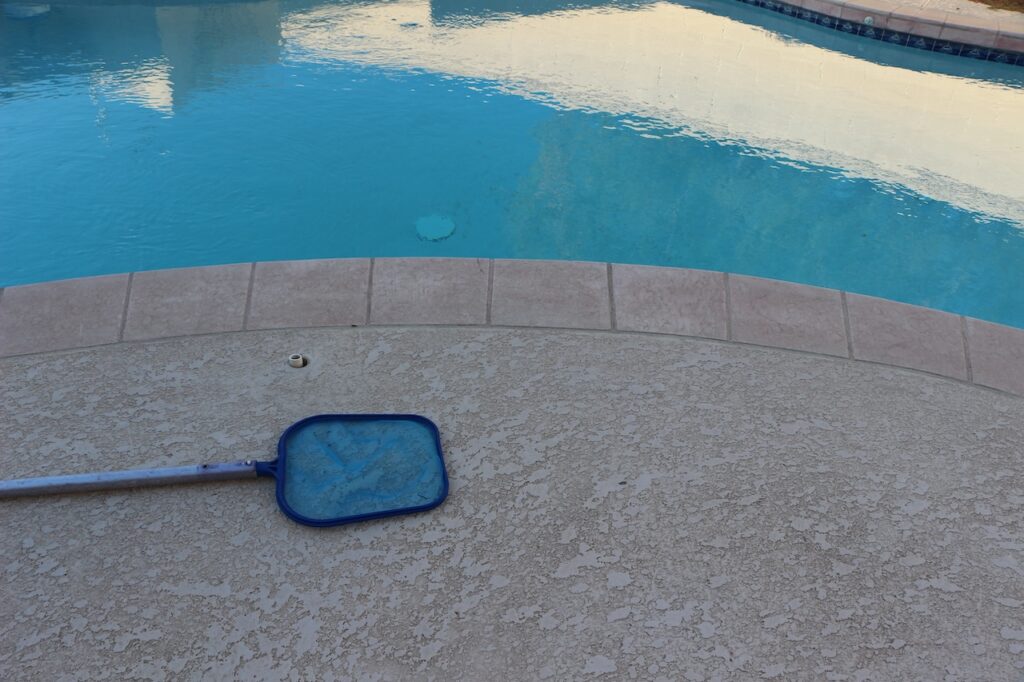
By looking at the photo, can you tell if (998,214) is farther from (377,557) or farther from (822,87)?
(377,557)

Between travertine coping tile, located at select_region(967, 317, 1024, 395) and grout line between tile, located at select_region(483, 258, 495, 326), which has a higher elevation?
grout line between tile, located at select_region(483, 258, 495, 326)

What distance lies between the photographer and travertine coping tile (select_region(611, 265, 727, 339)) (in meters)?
4.66

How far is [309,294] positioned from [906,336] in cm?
356

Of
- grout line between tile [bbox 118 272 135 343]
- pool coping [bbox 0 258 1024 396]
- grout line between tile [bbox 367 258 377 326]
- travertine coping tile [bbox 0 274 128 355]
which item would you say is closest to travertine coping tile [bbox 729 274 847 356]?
pool coping [bbox 0 258 1024 396]

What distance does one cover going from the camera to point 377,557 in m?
3.39

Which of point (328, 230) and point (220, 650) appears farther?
point (328, 230)

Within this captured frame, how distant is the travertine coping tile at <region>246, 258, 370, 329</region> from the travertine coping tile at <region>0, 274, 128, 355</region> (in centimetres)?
80

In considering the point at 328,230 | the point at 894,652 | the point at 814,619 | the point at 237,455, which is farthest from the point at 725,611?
the point at 328,230

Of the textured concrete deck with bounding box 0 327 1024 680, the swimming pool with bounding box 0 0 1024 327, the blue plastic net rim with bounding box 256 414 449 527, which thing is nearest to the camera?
the textured concrete deck with bounding box 0 327 1024 680

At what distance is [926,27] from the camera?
9.54m

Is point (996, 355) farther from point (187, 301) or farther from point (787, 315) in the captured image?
point (187, 301)

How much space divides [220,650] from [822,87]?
8427mm

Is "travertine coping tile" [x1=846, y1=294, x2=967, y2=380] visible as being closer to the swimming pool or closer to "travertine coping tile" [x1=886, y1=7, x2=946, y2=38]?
the swimming pool

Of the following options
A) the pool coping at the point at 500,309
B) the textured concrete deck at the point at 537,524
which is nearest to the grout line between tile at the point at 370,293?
the pool coping at the point at 500,309
